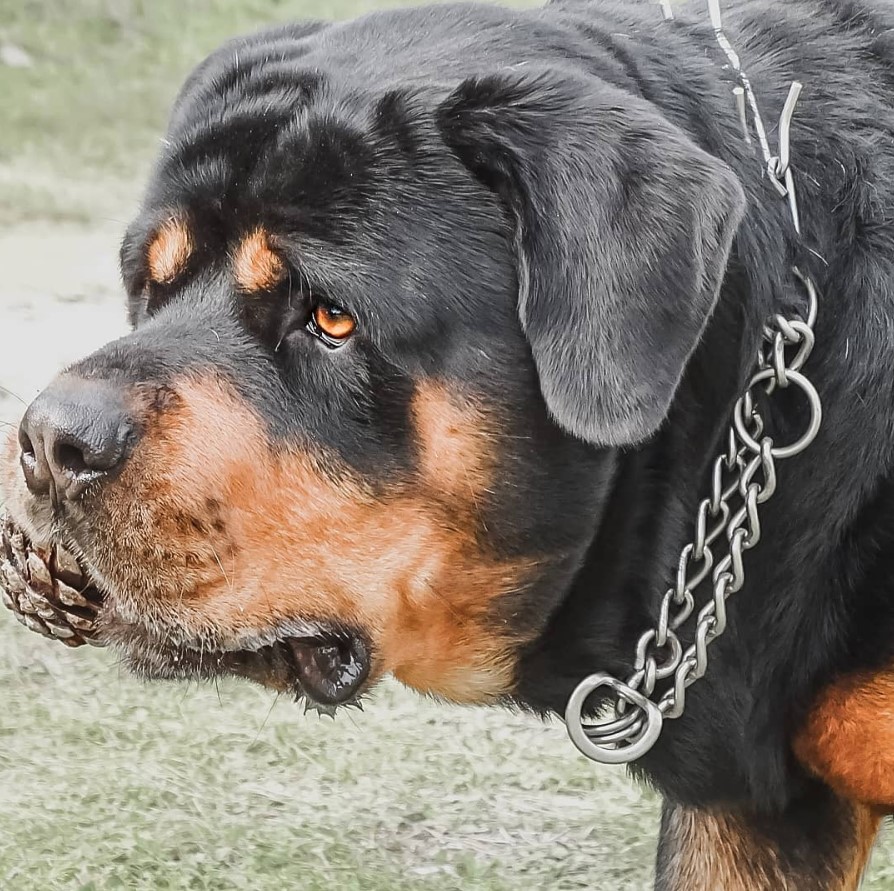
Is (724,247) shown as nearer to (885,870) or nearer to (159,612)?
(159,612)

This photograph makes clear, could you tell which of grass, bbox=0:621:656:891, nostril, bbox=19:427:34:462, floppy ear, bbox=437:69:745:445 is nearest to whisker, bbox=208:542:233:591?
nostril, bbox=19:427:34:462

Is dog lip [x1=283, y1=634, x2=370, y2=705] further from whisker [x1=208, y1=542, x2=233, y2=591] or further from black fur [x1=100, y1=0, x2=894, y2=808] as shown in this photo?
black fur [x1=100, y1=0, x2=894, y2=808]

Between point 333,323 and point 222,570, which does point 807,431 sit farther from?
point 222,570

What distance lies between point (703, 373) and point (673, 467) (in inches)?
5.4

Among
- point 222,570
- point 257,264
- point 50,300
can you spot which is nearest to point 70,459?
point 222,570

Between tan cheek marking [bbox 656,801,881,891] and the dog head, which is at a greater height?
the dog head

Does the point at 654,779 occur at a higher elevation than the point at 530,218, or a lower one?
lower

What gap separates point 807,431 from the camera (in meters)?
1.84

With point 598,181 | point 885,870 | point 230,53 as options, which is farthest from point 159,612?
point 885,870

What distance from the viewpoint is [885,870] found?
9.05 ft

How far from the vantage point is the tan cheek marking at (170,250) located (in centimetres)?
193

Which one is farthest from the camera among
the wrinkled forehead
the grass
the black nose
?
the grass

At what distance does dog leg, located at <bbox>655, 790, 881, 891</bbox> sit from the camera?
2176 mm

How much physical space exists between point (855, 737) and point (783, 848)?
0.38 meters
